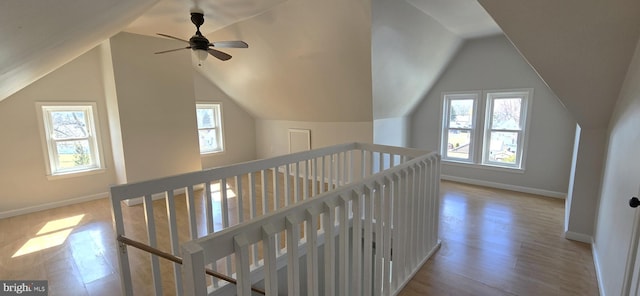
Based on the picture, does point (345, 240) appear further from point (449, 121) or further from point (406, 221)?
point (449, 121)

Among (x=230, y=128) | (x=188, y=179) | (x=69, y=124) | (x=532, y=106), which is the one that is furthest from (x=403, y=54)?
(x=69, y=124)

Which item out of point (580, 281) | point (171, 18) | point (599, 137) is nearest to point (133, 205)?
point (171, 18)

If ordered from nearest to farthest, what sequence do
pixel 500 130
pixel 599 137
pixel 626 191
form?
pixel 626 191
pixel 599 137
pixel 500 130

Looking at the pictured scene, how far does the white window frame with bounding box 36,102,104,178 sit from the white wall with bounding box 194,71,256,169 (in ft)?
6.08

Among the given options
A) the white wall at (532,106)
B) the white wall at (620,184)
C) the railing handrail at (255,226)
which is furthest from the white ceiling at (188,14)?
the white wall at (532,106)

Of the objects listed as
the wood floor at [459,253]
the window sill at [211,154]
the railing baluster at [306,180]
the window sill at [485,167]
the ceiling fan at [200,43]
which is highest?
the ceiling fan at [200,43]

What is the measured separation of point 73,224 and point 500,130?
6438 millimetres

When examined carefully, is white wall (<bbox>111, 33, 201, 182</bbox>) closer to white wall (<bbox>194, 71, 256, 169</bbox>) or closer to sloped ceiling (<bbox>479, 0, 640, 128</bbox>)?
white wall (<bbox>194, 71, 256, 169</bbox>)

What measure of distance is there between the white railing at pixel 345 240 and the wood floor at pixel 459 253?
12.5 inches

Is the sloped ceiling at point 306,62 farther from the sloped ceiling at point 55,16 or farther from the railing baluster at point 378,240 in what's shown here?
the railing baluster at point 378,240

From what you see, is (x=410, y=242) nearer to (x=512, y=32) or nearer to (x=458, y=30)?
(x=512, y=32)

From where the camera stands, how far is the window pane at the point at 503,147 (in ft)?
14.5

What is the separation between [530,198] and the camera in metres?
4.06

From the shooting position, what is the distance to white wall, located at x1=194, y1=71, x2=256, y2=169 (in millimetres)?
5848
